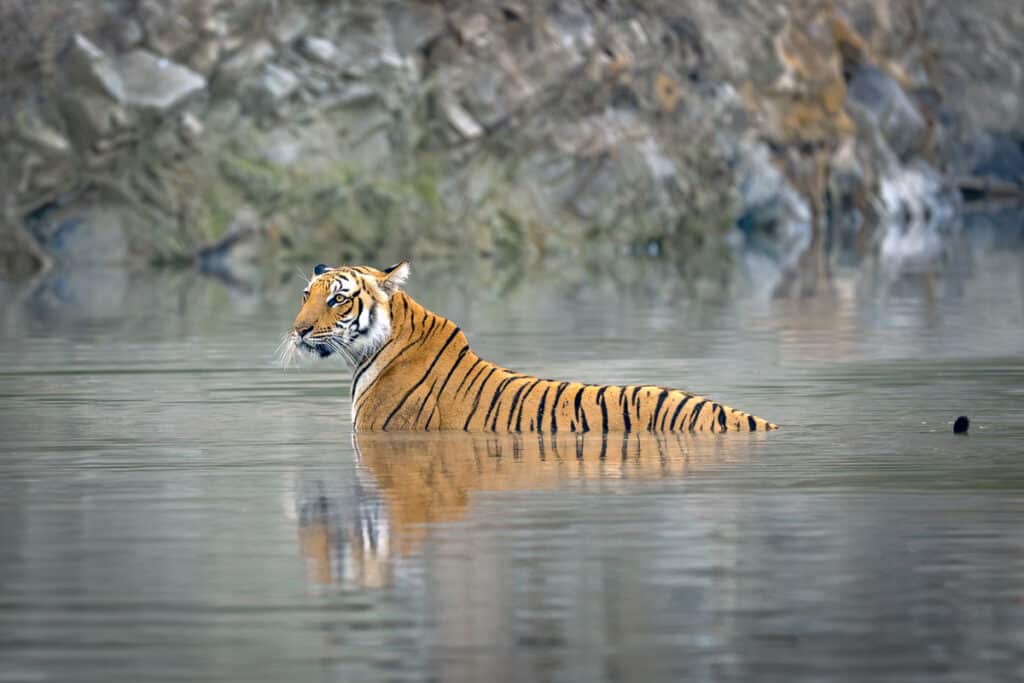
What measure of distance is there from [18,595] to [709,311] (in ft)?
67.5

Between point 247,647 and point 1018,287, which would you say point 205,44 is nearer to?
point 1018,287

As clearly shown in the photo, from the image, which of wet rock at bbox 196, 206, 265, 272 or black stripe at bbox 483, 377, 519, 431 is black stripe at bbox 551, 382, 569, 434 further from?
wet rock at bbox 196, 206, 265, 272

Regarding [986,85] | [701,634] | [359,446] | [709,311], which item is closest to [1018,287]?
[709,311]

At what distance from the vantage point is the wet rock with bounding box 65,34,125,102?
148 feet

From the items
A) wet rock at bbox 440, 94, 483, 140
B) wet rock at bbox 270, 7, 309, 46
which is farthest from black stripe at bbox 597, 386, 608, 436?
wet rock at bbox 440, 94, 483, 140

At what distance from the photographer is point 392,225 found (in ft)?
155

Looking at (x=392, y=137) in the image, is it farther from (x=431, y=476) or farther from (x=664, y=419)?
(x=431, y=476)

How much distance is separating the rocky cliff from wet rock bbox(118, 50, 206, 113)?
0.14ft

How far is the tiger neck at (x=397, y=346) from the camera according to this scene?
45.1 ft

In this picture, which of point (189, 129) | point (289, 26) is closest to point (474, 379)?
point (189, 129)

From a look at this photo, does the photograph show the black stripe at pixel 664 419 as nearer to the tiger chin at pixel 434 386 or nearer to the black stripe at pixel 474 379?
the tiger chin at pixel 434 386

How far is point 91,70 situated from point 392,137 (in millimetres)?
6424

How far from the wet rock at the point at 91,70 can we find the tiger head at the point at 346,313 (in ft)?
106

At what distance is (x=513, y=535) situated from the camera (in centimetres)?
948
